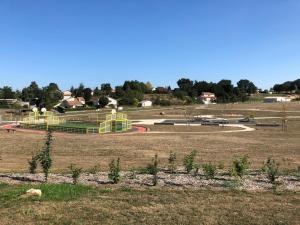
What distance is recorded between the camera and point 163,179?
42.8 feet

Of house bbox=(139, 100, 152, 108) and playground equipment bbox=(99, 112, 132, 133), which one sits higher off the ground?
house bbox=(139, 100, 152, 108)

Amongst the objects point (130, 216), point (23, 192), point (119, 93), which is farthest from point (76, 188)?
point (119, 93)

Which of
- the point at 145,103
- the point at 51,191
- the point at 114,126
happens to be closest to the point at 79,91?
the point at 145,103

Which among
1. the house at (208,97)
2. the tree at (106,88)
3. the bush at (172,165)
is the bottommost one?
the bush at (172,165)

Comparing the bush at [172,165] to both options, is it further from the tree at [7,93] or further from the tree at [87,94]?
the tree at [7,93]

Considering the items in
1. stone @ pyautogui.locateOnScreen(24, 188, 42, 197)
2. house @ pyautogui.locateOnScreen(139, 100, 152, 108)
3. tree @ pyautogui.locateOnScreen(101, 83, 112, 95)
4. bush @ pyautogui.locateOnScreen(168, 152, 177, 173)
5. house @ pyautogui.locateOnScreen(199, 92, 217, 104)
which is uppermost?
tree @ pyautogui.locateOnScreen(101, 83, 112, 95)

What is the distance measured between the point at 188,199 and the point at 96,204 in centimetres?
237

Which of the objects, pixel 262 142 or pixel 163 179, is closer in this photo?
pixel 163 179

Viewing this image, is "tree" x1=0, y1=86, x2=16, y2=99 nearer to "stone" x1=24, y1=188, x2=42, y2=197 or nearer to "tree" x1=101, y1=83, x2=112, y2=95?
"tree" x1=101, y1=83, x2=112, y2=95

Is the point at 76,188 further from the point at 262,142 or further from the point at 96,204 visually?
the point at 262,142

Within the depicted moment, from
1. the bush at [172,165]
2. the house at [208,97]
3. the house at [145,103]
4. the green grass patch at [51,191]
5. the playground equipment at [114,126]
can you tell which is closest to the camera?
the green grass patch at [51,191]

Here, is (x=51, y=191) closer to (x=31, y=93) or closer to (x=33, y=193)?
(x=33, y=193)

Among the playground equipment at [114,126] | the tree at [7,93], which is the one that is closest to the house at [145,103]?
the tree at [7,93]

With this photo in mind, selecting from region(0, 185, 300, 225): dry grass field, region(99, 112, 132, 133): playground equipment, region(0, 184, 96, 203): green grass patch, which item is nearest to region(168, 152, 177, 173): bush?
region(0, 185, 300, 225): dry grass field
